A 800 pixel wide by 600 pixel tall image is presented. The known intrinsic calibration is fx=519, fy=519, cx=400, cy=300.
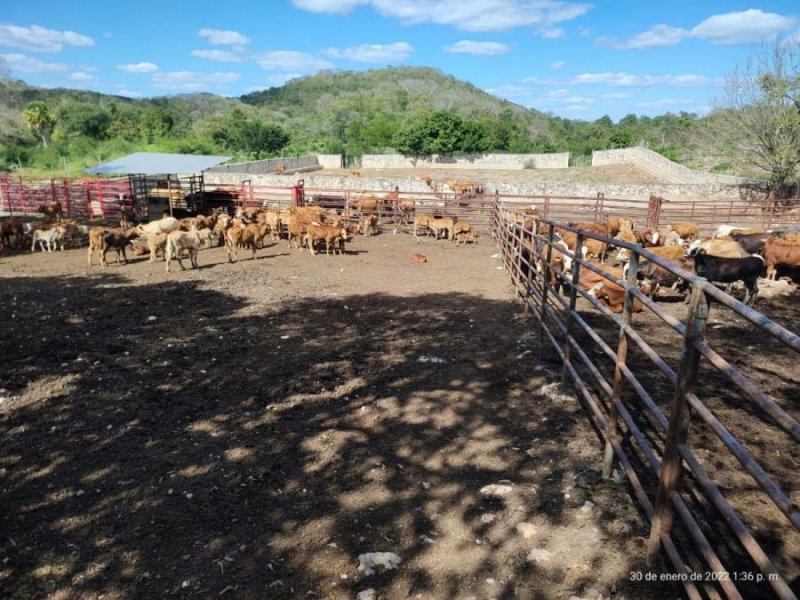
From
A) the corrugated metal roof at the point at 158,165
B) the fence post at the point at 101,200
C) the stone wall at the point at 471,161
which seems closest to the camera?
the corrugated metal roof at the point at 158,165

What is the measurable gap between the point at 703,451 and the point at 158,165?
2263cm

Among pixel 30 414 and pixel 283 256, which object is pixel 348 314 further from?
pixel 283 256

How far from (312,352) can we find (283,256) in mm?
8035

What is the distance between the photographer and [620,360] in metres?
3.37

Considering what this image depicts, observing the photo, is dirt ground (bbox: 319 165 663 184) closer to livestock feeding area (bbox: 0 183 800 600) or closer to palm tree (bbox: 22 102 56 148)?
livestock feeding area (bbox: 0 183 800 600)

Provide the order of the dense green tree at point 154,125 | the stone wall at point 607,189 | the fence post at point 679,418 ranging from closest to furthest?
the fence post at point 679,418 → the stone wall at point 607,189 → the dense green tree at point 154,125

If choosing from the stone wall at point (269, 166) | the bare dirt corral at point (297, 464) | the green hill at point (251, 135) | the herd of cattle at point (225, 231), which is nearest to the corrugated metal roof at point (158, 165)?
the herd of cattle at point (225, 231)

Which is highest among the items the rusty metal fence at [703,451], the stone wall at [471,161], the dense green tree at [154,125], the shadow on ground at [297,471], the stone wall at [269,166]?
the dense green tree at [154,125]

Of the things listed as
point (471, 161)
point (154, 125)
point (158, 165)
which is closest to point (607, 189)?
point (158, 165)

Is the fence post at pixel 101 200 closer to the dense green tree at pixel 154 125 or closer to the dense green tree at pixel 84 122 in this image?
the dense green tree at pixel 154 125

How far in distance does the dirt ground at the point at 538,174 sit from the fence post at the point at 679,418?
34.9m

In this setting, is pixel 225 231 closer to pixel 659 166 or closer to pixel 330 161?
pixel 659 166

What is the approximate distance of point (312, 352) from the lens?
671 cm

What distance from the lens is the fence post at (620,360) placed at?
10.7 ft
